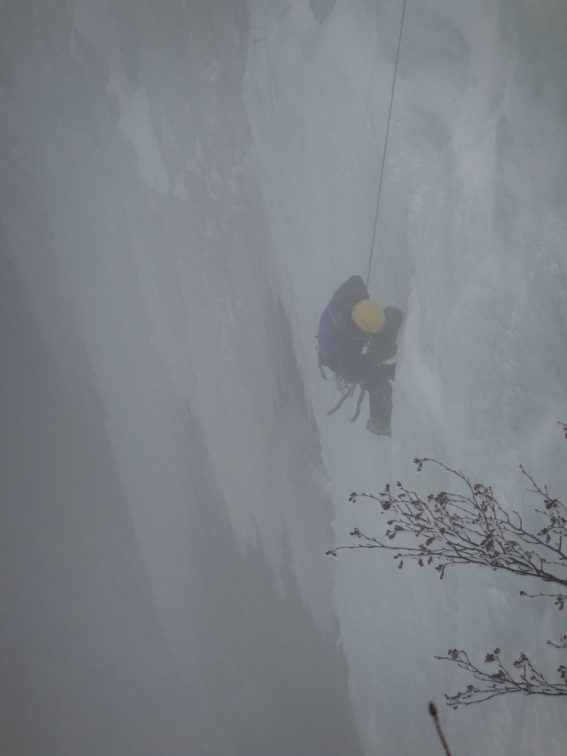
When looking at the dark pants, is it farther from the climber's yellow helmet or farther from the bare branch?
the bare branch

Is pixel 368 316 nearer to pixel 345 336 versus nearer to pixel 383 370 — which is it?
pixel 345 336

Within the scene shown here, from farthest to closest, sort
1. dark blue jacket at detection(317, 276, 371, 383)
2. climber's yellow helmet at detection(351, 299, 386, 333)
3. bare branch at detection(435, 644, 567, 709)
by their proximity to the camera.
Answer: dark blue jacket at detection(317, 276, 371, 383), climber's yellow helmet at detection(351, 299, 386, 333), bare branch at detection(435, 644, 567, 709)

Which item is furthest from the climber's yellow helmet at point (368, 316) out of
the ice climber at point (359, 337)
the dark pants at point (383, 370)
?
the dark pants at point (383, 370)

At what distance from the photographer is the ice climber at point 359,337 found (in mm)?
3412

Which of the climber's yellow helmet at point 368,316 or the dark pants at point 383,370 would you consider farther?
the dark pants at point 383,370

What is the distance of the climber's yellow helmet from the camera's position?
3.37 metres

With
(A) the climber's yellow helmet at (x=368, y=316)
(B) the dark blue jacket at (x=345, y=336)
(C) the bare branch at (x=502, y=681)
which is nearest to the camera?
(C) the bare branch at (x=502, y=681)

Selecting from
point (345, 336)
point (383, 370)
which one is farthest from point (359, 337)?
point (383, 370)

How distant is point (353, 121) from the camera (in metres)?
3.90

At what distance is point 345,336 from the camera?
3693mm

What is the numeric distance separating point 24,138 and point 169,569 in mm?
7916

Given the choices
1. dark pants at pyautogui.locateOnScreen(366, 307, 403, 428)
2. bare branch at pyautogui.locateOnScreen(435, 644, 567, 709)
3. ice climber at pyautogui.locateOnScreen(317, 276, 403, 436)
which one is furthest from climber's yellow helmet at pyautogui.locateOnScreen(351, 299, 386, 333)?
bare branch at pyautogui.locateOnScreen(435, 644, 567, 709)

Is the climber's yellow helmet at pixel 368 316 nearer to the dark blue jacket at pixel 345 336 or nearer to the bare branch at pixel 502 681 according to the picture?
the dark blue jacket at pixel 345 336

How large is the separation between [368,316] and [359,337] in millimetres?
207
